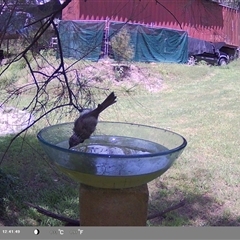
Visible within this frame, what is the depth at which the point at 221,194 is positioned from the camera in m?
1.84

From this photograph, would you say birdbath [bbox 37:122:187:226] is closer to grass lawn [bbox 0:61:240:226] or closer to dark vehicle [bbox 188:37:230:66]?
grass lawn [bbox 0:61:240:226]

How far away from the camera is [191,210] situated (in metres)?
1.72

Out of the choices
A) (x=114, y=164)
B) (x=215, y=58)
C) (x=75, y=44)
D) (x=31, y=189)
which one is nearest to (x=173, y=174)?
(x=31, y=189)

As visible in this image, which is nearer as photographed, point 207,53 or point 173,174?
point 173,174

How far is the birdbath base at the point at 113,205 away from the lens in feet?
2.85

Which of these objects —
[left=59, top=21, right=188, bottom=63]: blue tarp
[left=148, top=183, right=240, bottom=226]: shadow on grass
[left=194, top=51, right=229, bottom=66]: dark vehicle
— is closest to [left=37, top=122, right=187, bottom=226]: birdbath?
[left=59, top=21, right=188, bottom=63]: blue tarp

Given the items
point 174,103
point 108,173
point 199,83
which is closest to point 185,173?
point 108,173

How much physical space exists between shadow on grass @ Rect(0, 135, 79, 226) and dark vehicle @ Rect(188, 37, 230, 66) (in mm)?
3918

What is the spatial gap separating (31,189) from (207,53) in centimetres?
465

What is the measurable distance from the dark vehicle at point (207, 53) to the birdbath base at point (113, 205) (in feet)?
16.2

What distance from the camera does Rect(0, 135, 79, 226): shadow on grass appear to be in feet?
5.16

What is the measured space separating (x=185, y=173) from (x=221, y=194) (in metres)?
0.25

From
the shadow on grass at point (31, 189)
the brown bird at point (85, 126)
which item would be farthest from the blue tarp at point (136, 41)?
the shadow on grass at point (31, 189)

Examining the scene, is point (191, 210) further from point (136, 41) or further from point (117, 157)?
point (136, 41)
